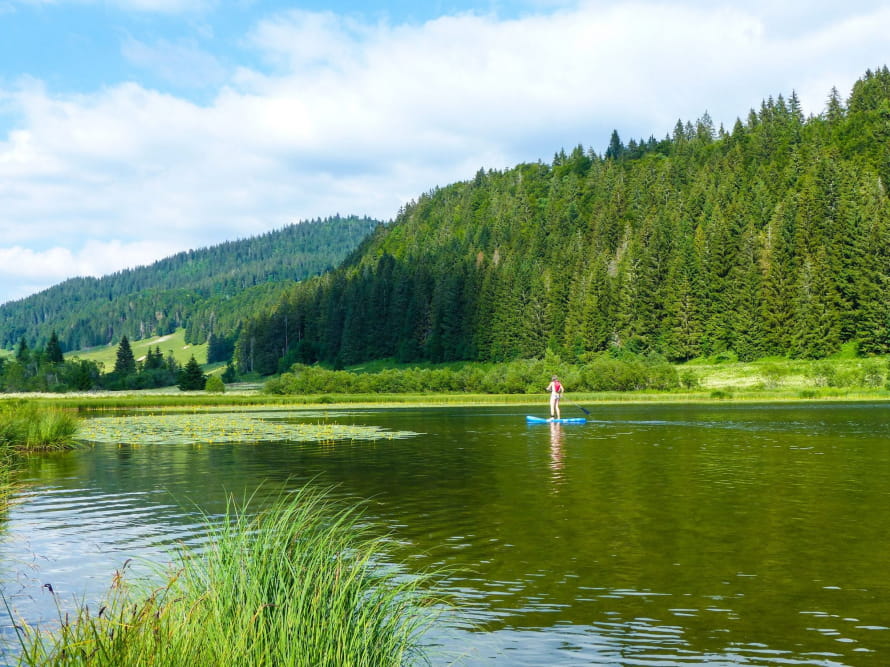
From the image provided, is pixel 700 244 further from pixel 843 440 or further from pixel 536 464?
pixel 536 464

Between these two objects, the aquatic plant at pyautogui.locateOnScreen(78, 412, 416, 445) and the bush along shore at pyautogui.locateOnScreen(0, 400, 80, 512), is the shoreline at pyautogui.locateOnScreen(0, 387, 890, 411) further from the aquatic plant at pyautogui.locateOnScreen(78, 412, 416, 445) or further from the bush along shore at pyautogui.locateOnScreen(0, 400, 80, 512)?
the bush along shore at pyautogui.locateOnScreen(0, 400, 80, 512)

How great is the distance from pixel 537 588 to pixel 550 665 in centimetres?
389

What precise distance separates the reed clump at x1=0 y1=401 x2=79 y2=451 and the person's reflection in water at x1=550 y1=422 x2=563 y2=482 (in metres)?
28.1

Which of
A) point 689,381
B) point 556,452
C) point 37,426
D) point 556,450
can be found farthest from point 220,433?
point 689,381

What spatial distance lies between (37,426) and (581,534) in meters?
37.3

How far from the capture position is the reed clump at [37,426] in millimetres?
42156

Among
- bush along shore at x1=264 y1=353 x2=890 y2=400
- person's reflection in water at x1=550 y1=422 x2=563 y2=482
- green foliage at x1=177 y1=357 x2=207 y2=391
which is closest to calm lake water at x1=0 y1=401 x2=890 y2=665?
person's reflection in water at x1=550 y1=422 x2=563 y2=482

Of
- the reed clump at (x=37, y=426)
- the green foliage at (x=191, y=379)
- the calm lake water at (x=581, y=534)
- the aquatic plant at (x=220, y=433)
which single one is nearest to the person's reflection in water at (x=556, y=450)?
the calm lake water at (x=581, y=534)

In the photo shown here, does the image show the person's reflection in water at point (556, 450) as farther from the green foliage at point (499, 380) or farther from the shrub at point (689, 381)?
the shrub at point (689, 381)

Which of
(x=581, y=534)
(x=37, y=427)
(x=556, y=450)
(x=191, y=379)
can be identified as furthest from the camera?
(x=191, y=379)

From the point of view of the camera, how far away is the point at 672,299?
6649 inches

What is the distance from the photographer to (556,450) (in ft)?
136

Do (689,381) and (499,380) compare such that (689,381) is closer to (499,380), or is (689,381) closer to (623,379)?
(623,379)

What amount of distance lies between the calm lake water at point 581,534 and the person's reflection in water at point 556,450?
0.32 m
